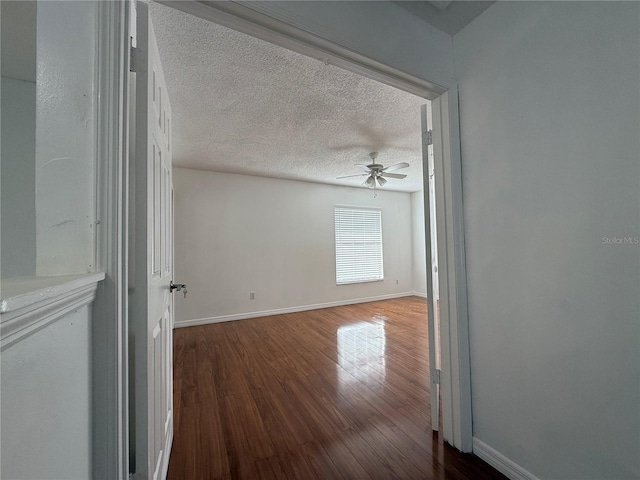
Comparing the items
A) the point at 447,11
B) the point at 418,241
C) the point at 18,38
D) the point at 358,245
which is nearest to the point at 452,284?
the point at 447,11

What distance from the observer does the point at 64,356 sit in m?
0.55

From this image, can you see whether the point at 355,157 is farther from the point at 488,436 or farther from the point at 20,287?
the point at 20,287

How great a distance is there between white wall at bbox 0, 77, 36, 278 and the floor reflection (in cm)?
212

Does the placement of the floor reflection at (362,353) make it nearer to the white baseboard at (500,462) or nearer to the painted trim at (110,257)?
the white baseboard at (500,462)

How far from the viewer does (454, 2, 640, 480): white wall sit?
91 cm

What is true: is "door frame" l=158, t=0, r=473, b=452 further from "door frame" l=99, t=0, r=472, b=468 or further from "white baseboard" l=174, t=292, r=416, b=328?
"white baseboard" l=174, t=292, r=416, b=328

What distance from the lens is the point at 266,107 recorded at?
225 cm

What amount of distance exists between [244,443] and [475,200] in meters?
1.95

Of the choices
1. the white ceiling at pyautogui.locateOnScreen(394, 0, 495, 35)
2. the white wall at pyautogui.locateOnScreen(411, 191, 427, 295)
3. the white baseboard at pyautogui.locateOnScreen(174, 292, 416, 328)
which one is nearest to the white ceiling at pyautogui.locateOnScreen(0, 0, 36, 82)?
the white ceiling at pyautogui.locateOnScreen(394, 0, 495, 35)

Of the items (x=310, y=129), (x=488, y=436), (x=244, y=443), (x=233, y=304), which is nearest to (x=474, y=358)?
(x=488, y=436)

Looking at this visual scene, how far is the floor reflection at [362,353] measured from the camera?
7.45ft

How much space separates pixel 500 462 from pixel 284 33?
228cm

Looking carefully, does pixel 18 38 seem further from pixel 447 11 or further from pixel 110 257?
pixel 447 11

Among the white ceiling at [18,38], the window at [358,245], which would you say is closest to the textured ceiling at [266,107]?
the white ceiling at [18,38]
